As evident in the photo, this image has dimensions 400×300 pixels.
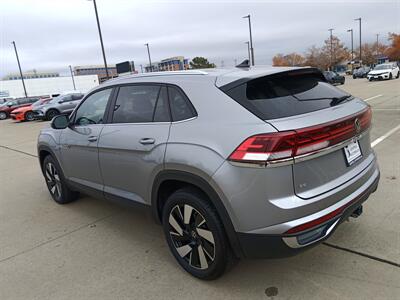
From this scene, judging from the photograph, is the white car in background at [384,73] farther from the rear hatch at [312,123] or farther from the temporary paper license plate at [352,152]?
the temporary paper license plate at [352,152]

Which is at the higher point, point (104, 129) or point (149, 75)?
point (149, 75)

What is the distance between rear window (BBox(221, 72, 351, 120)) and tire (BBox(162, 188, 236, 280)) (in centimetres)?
79

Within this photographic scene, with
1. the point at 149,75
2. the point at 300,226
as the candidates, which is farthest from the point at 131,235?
the point at 300,226

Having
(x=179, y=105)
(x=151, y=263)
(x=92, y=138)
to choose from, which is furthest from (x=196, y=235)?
(x=92, y=138)

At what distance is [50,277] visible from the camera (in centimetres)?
315

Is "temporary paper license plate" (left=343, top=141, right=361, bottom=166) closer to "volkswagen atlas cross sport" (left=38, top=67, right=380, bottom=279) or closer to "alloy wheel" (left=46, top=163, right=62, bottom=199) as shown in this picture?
"volkswagen atlas cross sport" (left=38, top=67, right=380, bottom=279)

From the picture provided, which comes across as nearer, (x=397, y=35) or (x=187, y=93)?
(x=187, y=93)

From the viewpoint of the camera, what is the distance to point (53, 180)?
5086mm

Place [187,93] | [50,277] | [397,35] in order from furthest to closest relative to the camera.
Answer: [397,35] < [50,277] < [187,93]

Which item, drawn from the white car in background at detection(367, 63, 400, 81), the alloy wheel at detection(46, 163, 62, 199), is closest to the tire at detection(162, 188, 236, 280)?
the alloy wheel at detection(46, 163, 62, 199)

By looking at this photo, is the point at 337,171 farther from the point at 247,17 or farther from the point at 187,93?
the point at 247,17

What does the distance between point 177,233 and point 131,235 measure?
3.41 ft

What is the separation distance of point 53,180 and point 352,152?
13.3ft

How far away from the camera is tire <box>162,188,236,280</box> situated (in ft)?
8.64
